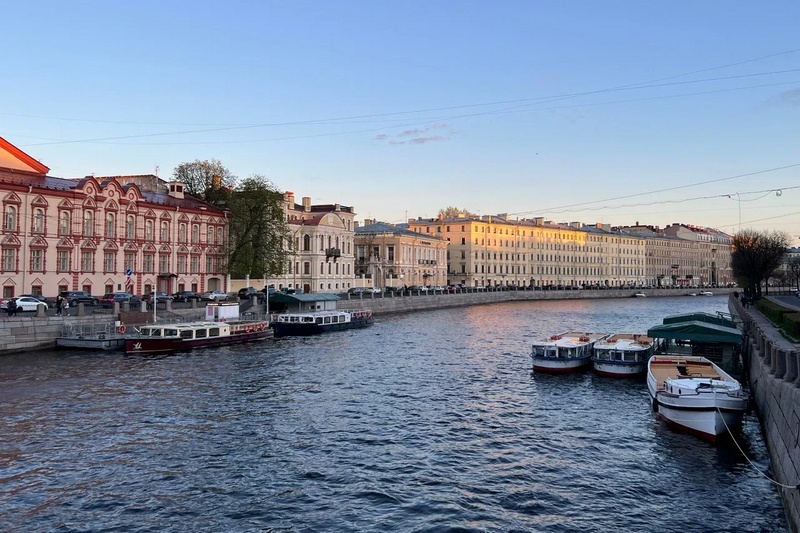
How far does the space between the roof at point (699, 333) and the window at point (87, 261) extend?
46636 millimetres

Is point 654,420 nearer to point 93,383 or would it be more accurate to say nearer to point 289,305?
point 93,383

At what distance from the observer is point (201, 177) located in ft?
272

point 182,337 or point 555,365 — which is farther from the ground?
point 182,337

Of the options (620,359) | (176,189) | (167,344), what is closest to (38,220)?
(167,344)

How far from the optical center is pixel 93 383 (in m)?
28.8

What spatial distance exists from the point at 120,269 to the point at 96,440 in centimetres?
4303

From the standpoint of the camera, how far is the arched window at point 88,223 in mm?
55500

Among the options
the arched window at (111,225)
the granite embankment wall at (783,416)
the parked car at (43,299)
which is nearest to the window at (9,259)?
the parked car at (43,299)

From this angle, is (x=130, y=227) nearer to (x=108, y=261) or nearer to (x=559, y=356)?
(x=108, y=261)

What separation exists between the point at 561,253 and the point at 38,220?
122505 mm

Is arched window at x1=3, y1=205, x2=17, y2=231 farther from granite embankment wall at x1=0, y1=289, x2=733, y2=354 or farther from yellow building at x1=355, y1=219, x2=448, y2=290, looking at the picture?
yellow building at x1=355, y1=219, x2=448, y2=290

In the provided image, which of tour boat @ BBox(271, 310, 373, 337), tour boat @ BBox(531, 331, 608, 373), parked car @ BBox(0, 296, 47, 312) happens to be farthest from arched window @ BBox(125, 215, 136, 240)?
tour boat @ BBox(531, 331, 608, 373)

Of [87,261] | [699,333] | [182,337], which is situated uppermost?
[87,261]

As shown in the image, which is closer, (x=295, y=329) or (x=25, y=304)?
(x=25, y=304)
